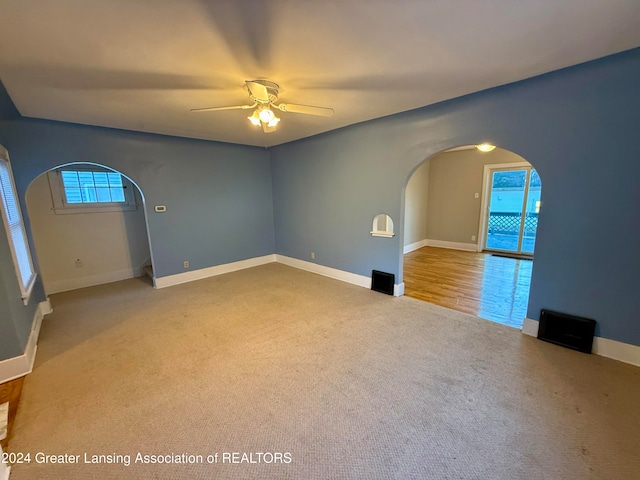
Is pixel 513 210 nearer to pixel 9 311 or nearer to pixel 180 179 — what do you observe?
pixel 180 179

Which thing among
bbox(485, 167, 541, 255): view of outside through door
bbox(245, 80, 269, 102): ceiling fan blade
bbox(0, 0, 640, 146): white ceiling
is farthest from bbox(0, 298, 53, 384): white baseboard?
bbox(485, 167, 541, 255): view of outside through door

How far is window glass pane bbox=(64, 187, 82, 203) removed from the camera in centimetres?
430

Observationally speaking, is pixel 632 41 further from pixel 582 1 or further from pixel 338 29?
pixel 338 29

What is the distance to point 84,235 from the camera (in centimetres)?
448

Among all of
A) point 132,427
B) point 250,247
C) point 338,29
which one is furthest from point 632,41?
point 250,247

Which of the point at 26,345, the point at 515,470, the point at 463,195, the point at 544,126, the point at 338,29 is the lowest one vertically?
the point at 515,470

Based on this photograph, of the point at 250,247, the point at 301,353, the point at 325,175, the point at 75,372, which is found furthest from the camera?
the point at 250,247

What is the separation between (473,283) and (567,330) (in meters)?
1.78

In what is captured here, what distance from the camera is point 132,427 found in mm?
1767

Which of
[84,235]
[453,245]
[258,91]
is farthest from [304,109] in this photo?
[453,245]

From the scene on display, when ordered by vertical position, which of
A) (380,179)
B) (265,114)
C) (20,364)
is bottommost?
(20,364)

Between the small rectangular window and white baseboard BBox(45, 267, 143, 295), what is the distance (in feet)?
3.70

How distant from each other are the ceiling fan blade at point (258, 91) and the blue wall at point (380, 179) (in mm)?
1907

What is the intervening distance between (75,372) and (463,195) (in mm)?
7492
